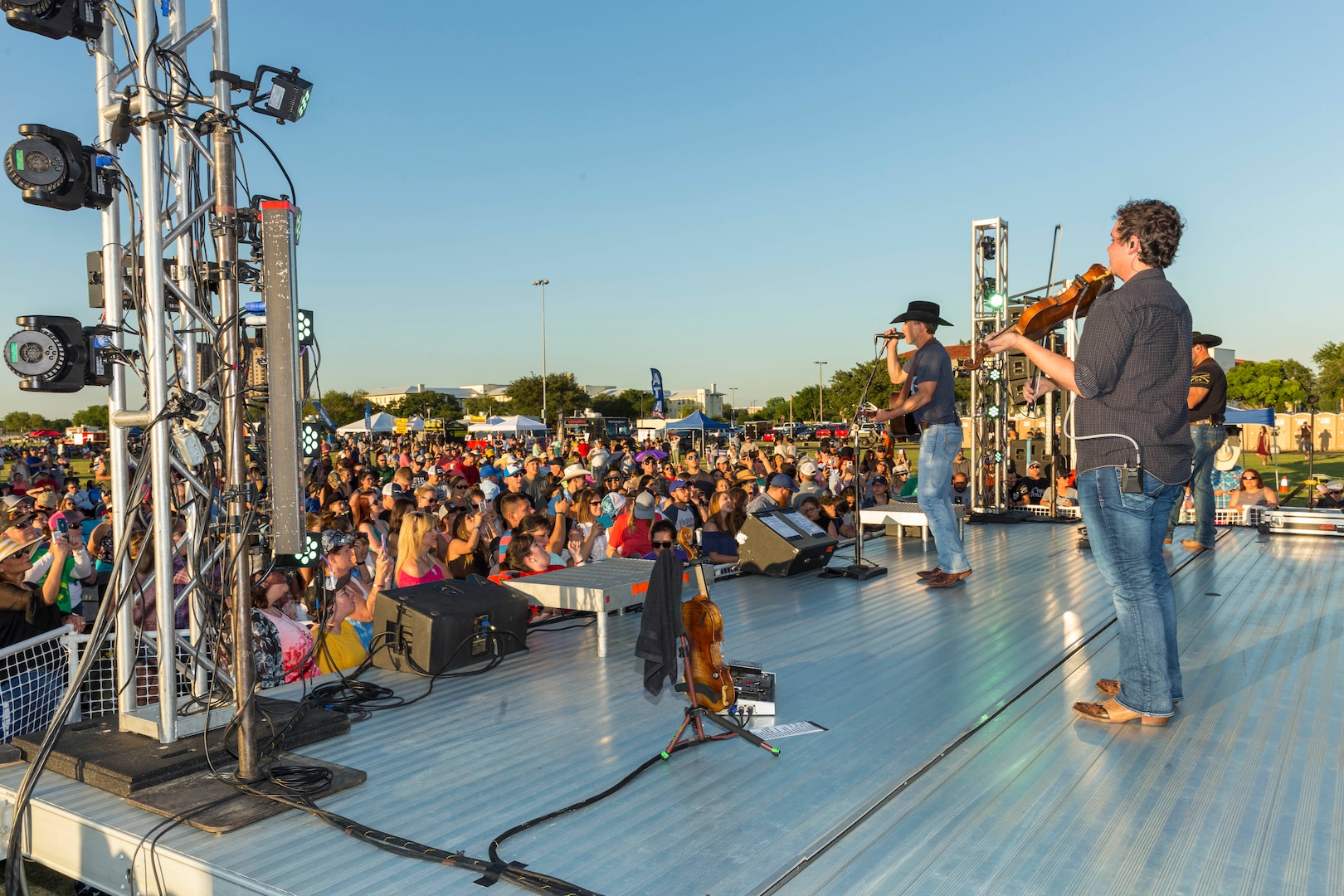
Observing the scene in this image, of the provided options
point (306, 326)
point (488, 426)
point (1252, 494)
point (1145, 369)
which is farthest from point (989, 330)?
point (488, 426)

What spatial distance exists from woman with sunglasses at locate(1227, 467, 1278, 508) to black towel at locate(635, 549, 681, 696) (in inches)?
319

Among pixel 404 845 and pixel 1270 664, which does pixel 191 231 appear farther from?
pixel 1270 664

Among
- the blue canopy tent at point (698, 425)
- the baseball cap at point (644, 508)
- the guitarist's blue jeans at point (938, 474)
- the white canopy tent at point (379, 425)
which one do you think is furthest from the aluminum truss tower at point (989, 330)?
the white canopy tent at point (379, 425)

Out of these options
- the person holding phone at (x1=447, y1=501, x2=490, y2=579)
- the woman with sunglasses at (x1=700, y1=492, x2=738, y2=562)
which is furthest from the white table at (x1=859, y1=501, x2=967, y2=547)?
the person holding phone at (x1=447, y1=501, x2=490, y2=579)

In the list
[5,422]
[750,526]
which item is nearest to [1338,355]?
[750,526]

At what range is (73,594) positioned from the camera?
6039 millimetres

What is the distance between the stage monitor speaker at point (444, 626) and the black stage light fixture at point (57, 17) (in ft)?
8.07

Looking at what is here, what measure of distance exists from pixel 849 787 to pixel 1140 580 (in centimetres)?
131

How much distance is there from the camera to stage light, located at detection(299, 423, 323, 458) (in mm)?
2920

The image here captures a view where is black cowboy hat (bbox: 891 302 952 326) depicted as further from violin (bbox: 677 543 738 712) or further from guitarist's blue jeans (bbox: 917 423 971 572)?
violin (bbox: 677 543 738 712)

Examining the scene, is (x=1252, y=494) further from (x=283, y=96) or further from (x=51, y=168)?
(x=51, y=168)

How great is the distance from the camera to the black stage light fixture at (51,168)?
8.71 ft

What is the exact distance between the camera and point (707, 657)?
3068 mm

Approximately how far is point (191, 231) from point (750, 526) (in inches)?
173
